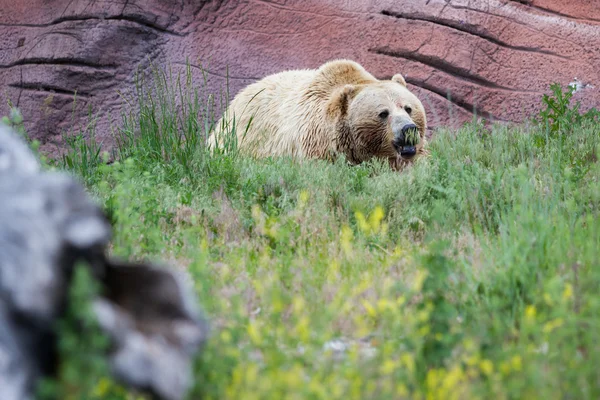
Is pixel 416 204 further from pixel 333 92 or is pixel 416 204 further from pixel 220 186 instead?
pixel 333 92

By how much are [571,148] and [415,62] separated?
3065 millimetres

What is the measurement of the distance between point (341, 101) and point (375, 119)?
0.43 m

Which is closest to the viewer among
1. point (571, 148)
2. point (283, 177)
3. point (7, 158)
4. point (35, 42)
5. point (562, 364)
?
point (7, 158)

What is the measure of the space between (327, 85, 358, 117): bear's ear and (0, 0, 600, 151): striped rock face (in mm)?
1902

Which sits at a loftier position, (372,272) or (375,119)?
(372,272)

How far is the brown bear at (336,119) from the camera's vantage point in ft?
23.4

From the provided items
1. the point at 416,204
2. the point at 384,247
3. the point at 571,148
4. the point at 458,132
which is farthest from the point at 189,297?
the point at 458,132

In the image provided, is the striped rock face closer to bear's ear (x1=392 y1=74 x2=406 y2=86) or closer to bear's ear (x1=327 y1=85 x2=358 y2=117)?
bear's ear (x1=392 y1=74 x2=406 y2=86)

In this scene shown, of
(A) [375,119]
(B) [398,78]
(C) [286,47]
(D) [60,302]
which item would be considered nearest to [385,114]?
(A) [375,119]

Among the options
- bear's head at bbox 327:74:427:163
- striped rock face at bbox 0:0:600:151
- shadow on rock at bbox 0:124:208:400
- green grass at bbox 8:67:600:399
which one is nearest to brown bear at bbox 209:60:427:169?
bear's head at bbox 327:74:427:163

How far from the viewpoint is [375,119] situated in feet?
23.5

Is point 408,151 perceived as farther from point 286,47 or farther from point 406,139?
point 286,47

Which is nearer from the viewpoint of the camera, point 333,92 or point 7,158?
point 7,158

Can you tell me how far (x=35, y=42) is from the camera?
29.8 feet
